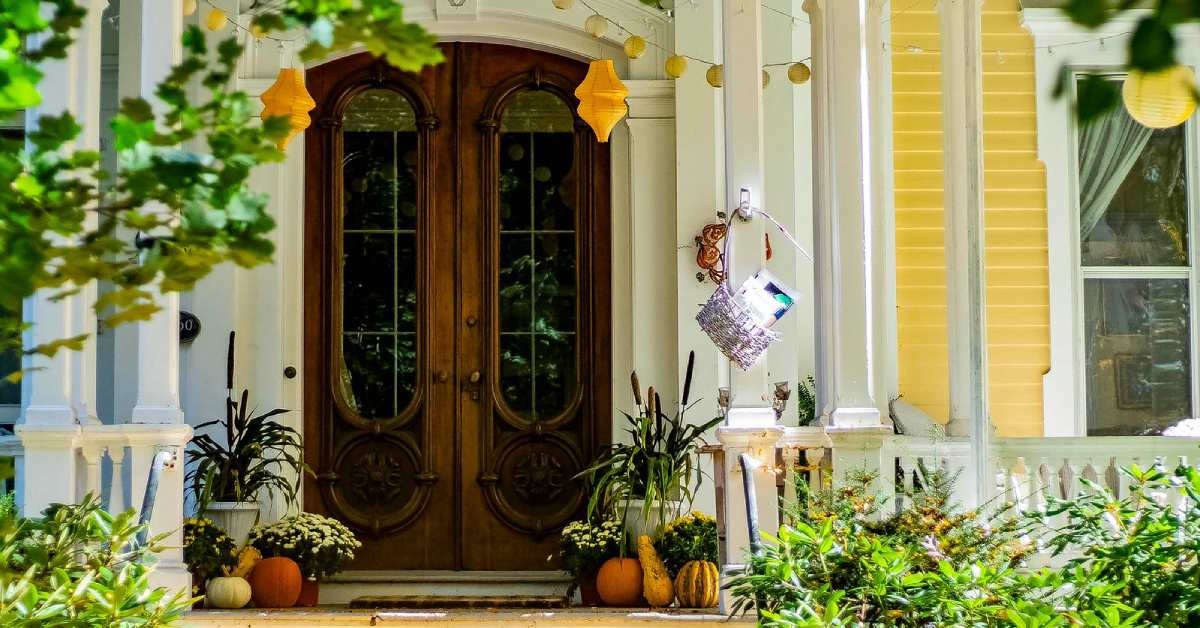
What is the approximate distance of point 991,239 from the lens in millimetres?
8812

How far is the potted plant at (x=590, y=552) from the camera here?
7465mm

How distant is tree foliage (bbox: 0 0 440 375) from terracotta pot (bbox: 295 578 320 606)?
6.04 metres

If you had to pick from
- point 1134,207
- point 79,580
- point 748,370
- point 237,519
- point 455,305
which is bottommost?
point 237,519

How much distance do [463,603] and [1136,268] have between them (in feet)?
14.4

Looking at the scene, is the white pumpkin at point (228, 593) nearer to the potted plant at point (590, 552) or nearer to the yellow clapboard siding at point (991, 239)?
the potted plant at point (590, 552)

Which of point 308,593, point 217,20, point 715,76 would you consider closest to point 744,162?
point 715,76

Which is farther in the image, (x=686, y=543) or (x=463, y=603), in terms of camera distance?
(x=463, y=603)

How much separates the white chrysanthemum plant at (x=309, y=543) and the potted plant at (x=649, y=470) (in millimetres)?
1299

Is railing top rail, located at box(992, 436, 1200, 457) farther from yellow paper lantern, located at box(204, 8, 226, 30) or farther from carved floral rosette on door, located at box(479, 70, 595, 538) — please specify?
yellow paper lantern, located at box(204, 8, 226, 30)

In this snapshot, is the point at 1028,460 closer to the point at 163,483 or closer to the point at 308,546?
the point at 308,546

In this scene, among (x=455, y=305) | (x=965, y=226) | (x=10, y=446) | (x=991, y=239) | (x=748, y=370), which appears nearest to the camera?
(x=748, y=370)

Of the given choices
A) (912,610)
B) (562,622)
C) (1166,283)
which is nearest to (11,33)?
(912,610)

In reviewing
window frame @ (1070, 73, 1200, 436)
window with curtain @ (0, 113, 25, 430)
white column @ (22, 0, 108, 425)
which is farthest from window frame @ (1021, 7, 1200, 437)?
window with curtain @ (0, 113, 25, 430)

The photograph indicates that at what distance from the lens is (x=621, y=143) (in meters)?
8.64
